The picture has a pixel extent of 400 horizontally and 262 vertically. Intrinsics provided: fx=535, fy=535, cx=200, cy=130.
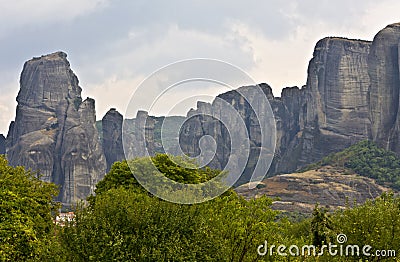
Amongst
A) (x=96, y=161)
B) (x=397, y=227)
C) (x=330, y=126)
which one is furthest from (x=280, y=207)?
(x=397, y=227)

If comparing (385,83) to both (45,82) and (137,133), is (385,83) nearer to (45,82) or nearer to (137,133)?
(45,82)

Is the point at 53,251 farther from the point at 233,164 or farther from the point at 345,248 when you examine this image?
the point at 345,248

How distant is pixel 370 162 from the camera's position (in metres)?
162

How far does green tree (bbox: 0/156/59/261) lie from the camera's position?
91.8ft

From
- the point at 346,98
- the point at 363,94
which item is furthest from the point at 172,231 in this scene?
the point at 346,98

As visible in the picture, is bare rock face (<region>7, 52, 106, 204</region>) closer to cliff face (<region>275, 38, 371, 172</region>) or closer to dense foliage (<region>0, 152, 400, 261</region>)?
cliff face (<region>275, 38, 371, 172</region>)

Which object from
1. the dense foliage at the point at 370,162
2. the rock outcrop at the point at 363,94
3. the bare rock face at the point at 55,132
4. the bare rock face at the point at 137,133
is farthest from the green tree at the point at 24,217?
the bare rock face at the point at 55,132

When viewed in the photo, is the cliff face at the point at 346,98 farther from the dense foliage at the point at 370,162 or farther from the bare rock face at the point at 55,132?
the bare rock face at the point at 55,132

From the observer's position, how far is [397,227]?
25.3 metres

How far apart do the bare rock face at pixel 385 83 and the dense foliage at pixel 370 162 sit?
9.34 metres

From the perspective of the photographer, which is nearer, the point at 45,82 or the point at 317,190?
the point at 317,190

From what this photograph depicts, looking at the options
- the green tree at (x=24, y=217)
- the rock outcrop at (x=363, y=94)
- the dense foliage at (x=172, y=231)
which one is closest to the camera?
the dense foliage at (x=172, y=231)

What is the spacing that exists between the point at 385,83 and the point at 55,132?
115 metres

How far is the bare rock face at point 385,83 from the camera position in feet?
594
